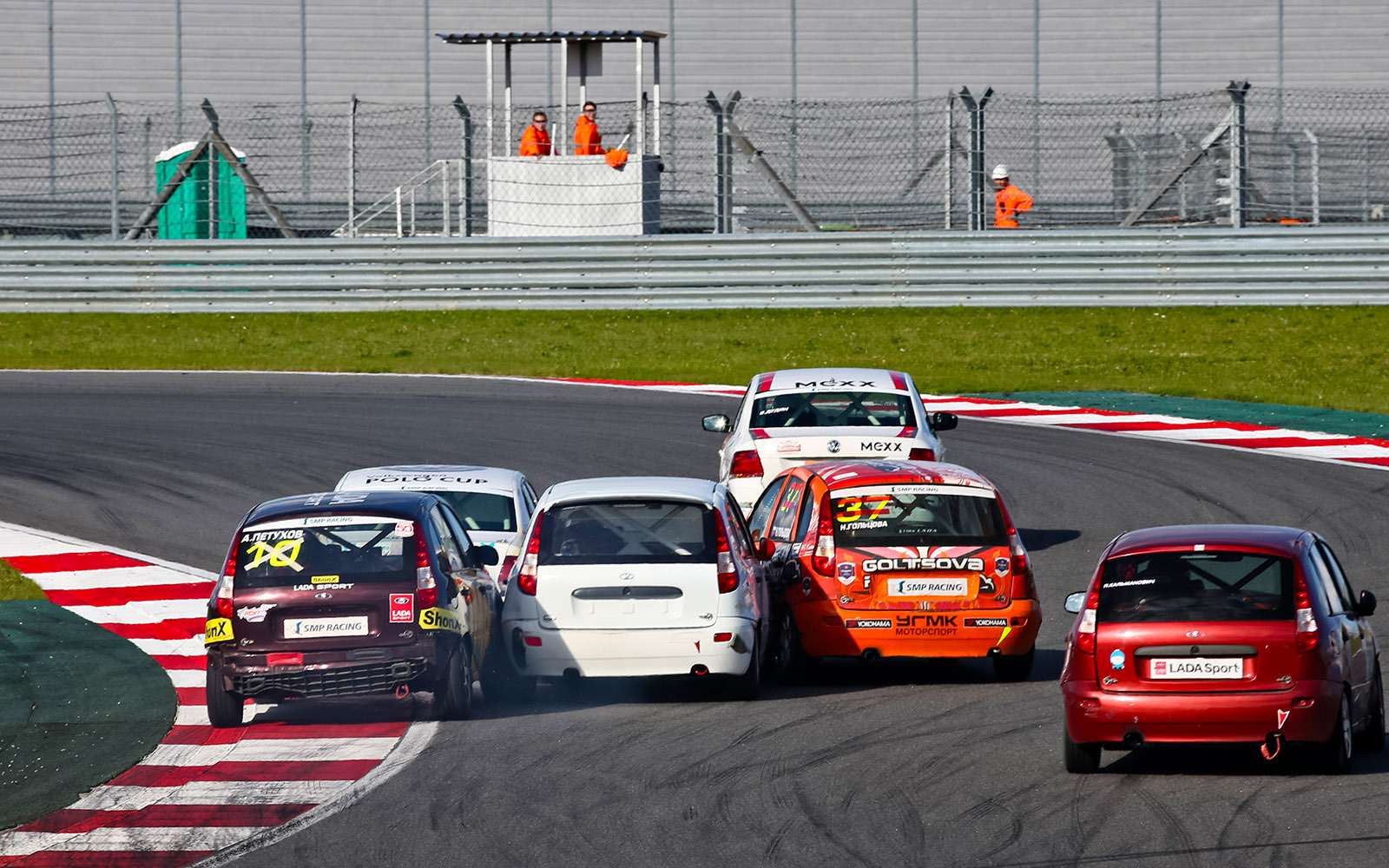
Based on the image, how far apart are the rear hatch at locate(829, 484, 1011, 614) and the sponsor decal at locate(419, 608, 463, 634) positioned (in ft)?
7.98

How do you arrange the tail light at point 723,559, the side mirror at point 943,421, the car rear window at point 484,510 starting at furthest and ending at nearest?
the side mirror at point 943,421
the car rear window at point 484,510
the tail light at point 723,559

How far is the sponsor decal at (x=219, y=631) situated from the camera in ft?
36.6

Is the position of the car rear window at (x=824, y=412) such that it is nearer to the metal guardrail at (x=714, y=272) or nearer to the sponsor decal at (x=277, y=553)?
the sponsor decal at (x=277, y=553)

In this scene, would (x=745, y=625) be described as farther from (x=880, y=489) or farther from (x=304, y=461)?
(x=304, y=461)

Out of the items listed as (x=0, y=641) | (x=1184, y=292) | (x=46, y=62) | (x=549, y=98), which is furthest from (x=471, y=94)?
(x=0, y=641)

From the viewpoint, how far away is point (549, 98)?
115 ft

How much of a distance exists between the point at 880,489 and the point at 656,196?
16.1m

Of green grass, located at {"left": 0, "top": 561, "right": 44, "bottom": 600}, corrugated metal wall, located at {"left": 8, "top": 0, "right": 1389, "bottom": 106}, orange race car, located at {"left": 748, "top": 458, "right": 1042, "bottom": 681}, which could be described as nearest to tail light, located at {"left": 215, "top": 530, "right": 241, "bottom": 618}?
orange race car, located at {"left": 748, "top": 458, "right": 1042, "bottom": 681}

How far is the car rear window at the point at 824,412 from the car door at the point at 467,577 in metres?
4.35

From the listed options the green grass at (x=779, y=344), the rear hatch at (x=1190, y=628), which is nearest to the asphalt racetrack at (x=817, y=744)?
the rear hatch at (x=1190, y=628)

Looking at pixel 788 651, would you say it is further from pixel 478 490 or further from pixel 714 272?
pixel 714 272

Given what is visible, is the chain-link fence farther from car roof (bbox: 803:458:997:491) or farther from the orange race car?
the orange race car

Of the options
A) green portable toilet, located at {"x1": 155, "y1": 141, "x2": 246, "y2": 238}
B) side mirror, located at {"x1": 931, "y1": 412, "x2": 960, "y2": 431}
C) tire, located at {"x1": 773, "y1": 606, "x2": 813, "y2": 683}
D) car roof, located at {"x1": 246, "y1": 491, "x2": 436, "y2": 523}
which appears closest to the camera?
car roof, located at {"x1": 246, "y1": 491, "x2": 436, "y2": 523}

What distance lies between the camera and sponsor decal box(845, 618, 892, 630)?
484 inches
